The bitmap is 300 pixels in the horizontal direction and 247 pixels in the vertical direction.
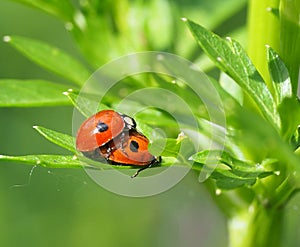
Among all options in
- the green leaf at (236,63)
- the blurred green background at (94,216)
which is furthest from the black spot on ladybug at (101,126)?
the blurred green background at (94,216)

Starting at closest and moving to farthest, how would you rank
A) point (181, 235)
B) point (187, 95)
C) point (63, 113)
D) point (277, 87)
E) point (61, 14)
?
point (277, 87), point (187, 95), point (61, 14), point (181, 235), point (63, 113)

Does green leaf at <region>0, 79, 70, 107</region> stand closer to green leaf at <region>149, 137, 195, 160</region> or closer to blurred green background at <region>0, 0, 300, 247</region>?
green leaf at <region>149, 137, 195, 160</region>

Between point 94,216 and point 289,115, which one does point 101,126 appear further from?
point 94,216

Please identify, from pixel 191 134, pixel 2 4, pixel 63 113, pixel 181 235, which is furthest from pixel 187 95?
pixel 2 4

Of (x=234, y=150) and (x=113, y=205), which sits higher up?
(x=113, y=205)

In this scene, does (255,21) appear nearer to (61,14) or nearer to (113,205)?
(61,14)

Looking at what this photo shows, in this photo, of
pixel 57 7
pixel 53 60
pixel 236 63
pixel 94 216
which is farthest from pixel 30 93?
pixel 94 216
